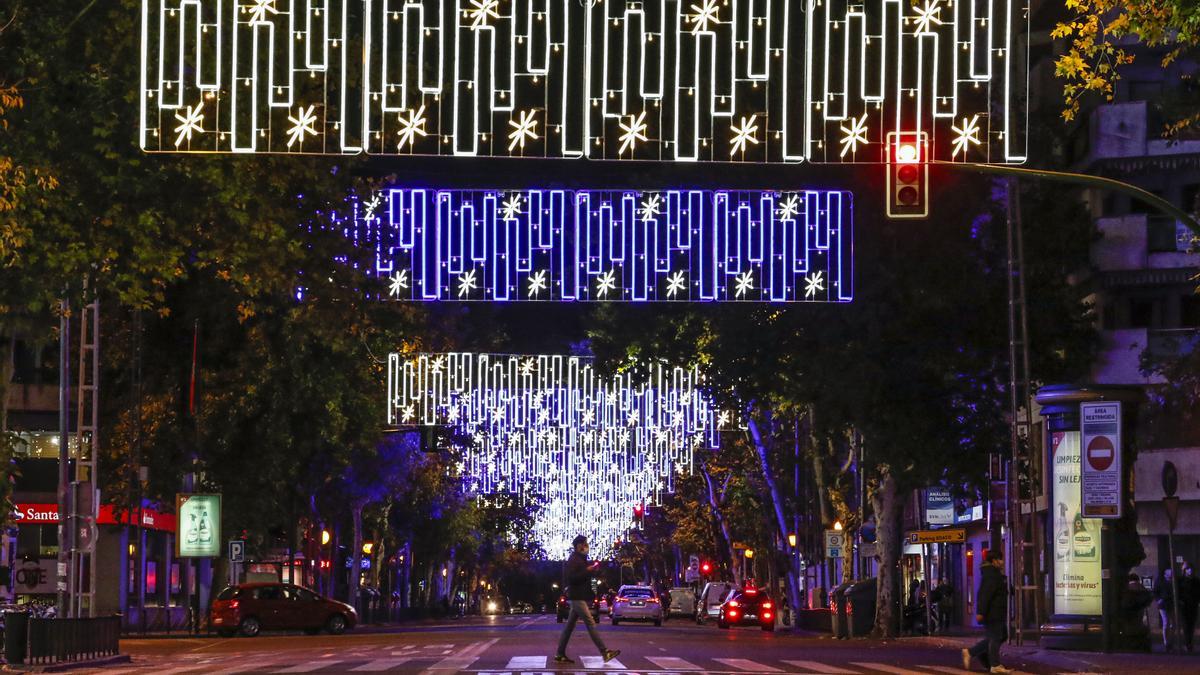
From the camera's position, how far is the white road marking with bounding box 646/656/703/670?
28150 mm

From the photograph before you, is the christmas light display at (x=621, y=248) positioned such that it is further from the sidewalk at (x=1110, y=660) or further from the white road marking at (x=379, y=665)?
the white road marking at (x=379, y=665)

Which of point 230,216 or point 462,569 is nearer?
point 230,216

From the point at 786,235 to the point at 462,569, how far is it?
133 meters

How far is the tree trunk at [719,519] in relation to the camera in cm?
9469

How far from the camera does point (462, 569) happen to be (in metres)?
177

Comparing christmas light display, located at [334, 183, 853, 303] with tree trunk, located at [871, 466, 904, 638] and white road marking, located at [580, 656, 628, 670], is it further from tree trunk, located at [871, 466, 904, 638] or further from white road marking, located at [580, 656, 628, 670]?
white road marking, located at [580, 656, 628, 670]

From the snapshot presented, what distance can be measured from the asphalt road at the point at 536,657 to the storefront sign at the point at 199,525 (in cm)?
587

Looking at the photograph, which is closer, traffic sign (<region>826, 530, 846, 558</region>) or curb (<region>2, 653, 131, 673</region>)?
curb (<region>2, 653, 131, 673</region>)

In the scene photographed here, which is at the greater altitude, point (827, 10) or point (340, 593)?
point (827, 10)

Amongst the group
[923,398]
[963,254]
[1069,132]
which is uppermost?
[1069,132]

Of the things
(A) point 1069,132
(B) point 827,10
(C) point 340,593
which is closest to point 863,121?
(B) point 827,10

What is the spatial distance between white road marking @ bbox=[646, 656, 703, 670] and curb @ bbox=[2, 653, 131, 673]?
28.8 feet

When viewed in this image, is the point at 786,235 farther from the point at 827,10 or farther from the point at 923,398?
the point at 827,10

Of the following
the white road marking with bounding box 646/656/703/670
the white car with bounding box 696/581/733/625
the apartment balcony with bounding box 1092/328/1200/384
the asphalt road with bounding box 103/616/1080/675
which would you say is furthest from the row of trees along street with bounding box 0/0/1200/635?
the white car with bounding box 696/581/733/625
